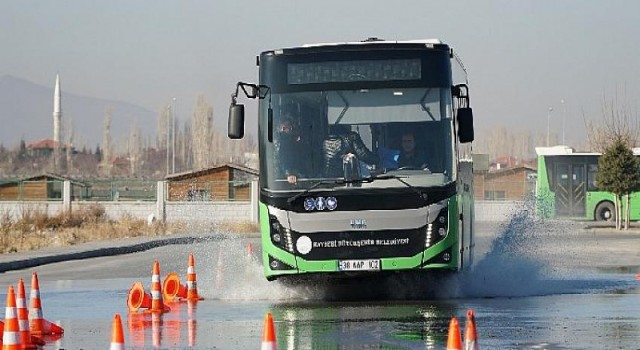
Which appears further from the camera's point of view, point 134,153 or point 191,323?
point 134,153

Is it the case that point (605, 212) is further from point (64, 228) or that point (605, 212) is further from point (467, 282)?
point (467, 282)

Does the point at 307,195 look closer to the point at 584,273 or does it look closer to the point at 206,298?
the point at 206,298

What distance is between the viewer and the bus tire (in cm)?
6047

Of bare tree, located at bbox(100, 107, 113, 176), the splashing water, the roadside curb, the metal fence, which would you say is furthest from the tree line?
the splashing water

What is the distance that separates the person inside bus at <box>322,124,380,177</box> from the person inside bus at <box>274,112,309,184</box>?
0.30 metres

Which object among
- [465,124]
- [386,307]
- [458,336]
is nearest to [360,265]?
[386,307]

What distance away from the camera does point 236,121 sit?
59.3ft

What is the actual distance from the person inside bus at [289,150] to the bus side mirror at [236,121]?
1.96 feet

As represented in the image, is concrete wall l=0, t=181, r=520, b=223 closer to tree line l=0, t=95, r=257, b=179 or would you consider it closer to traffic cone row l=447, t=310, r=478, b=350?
traffic cone row l=447, t=310, r=478, b=350

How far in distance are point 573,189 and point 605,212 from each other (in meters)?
1.74

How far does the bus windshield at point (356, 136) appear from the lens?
1823 centimetres

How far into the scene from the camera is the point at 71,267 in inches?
1265

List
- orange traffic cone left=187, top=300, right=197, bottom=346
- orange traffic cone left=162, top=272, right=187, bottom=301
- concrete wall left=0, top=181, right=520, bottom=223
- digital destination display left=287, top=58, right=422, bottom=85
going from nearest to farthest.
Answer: orange traffic cone left=187, top=300, right=197, bottom=346
digital destination display left=287, top=58, right=422, bottom=85
orange traffic cone left=162, top=272, right=187, bottom=301
concrete wall left=0, top=181, right=520, bottom=223

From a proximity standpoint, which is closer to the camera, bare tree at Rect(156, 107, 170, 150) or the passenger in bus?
the passenger in bus
